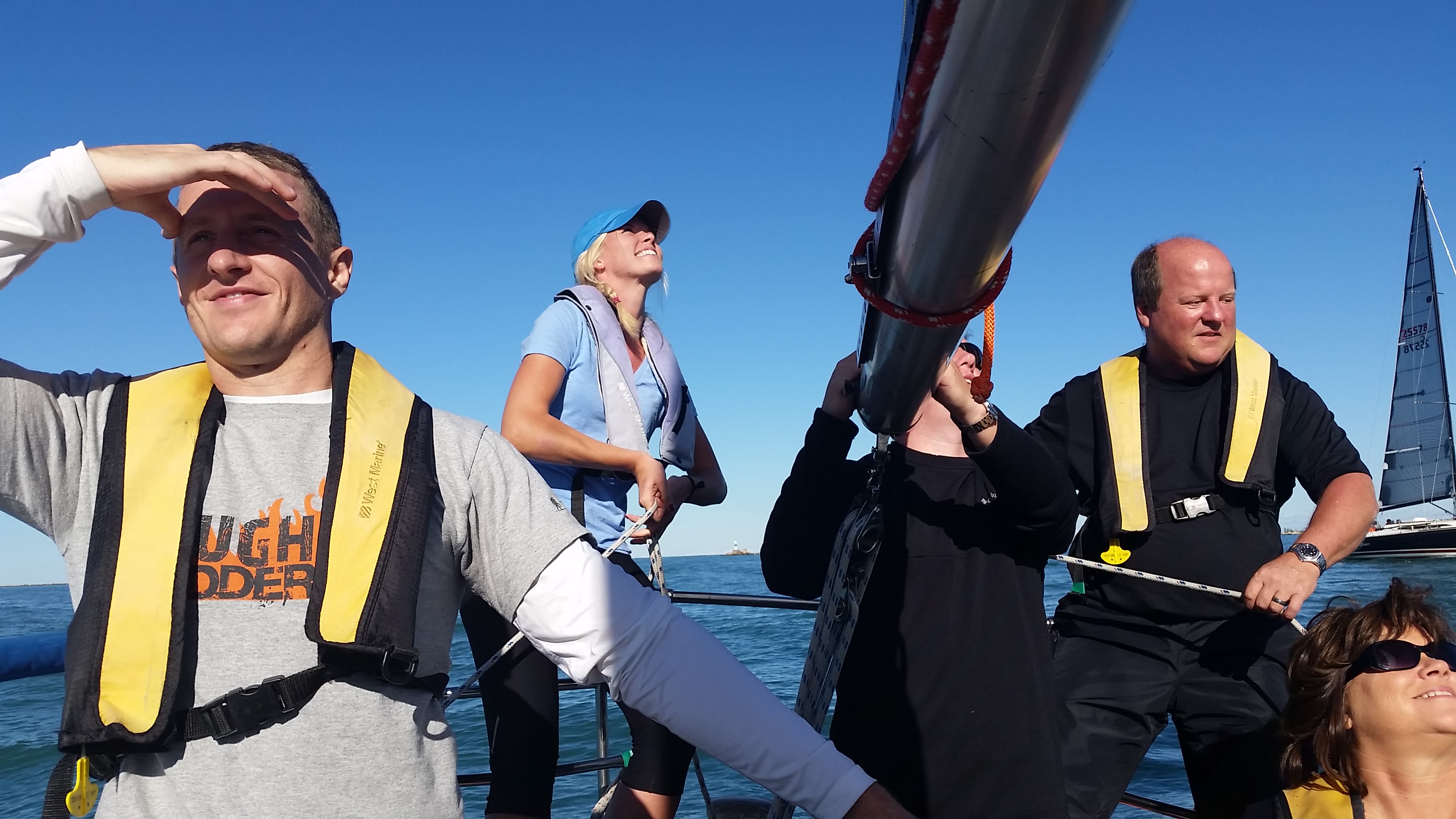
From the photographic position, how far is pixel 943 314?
1.43 meters

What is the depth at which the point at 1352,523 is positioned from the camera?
2.87 meters

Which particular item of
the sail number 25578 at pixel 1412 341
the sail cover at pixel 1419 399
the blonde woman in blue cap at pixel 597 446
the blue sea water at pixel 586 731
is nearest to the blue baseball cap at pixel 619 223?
the blonde woman in blue cap at pixel 597 446

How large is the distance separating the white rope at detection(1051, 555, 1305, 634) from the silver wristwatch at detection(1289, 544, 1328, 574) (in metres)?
0.17

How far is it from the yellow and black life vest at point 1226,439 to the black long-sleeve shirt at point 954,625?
18.8 inches

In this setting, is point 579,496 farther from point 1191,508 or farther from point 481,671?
point 1191,508

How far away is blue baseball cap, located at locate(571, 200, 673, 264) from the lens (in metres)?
2.85

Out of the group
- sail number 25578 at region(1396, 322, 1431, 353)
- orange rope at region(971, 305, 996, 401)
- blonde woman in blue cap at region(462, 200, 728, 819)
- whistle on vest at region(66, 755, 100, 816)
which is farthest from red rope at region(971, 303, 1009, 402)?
sail number 25578 at region(1396, 322, 1431, 353)

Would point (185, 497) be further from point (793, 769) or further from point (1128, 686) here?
point (1128, 686)

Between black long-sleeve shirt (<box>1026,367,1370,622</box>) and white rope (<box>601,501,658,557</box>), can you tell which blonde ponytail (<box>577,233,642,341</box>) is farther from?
black long-sleeve shirt (<box>1026,367,1370,622</box>)

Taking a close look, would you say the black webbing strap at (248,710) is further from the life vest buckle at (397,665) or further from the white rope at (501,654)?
the white rope at (501,654)

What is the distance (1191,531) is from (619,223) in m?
2.00

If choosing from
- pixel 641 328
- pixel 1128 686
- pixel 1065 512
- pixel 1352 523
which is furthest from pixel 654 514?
pixel 1352 523

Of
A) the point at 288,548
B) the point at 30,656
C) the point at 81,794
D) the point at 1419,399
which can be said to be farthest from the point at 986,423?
the point at 1419,399

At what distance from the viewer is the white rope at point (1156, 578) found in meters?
2.71
